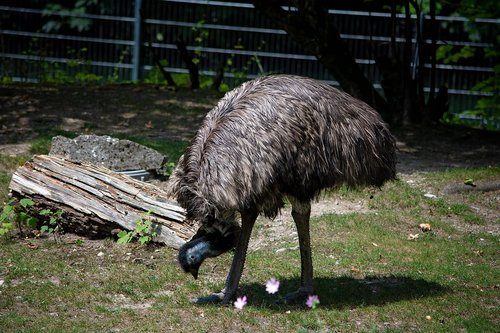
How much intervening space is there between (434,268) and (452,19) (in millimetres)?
8158

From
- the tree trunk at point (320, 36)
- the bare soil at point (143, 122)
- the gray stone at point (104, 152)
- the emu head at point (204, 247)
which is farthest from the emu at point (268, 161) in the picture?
the tree trunk at point (320, 36)

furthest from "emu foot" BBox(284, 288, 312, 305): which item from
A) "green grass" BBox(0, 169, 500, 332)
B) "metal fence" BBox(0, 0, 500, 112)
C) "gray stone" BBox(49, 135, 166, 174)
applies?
"metal fence" BBox(0, 0, 500, 112)

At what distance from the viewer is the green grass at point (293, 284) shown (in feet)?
20.9

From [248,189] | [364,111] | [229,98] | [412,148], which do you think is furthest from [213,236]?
[412,148]

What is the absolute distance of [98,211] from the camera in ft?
26.8

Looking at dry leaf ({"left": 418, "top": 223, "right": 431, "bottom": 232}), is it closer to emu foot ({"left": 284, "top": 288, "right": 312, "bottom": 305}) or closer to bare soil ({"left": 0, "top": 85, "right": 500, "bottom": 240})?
bare soil ({"left": 0, "top": 85, "right": 500, "bottom": 240})

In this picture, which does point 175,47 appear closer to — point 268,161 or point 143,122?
point 143,122

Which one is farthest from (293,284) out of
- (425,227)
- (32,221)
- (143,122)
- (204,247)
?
(143,122)

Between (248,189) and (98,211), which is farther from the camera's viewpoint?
(98,211)

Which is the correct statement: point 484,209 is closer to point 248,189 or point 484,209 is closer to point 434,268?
point 434,268

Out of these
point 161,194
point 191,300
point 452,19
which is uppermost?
point 452,19

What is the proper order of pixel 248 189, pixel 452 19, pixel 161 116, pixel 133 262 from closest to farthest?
pixel 248 189 → pixel 133 262 → pixel 161 116 → pixel 452 19

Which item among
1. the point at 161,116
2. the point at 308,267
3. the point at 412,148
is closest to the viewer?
the point at 308,267

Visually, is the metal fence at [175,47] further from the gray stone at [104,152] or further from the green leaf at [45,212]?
the green leaf at [45,212]
